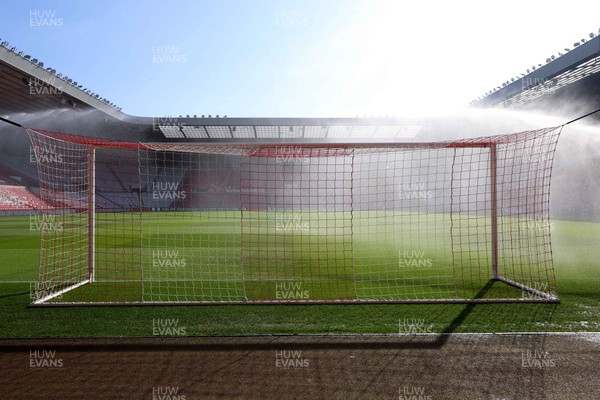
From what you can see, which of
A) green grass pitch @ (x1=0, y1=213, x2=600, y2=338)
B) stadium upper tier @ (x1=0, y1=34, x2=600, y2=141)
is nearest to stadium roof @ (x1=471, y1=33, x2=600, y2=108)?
stadium upper tier @ (x1=0, y1=34, x2=600, y2=141)

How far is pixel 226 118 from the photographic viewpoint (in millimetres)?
34906

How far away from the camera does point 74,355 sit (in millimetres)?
3818

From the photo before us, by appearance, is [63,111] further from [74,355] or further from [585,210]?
[585,210]

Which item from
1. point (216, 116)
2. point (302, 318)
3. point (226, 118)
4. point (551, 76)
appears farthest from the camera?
point (216, 116)

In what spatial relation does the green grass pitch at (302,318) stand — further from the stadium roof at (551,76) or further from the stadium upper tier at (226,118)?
the stadium upper tier at (226,118)

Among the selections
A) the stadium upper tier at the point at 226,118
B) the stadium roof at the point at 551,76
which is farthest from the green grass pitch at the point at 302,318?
the stadium upper tier at the point at 226,118

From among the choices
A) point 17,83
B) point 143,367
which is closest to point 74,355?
point 143,367

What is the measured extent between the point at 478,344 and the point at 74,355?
3776mm

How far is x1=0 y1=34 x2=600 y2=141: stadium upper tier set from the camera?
22609 mm

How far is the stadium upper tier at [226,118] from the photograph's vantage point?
22609 mm

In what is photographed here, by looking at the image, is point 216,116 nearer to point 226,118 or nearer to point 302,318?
point 226,118

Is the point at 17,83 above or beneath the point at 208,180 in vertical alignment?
above

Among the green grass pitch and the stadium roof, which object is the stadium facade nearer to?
the stadium roof

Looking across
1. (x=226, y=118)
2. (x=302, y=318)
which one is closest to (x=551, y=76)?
(x=226, y=118)
